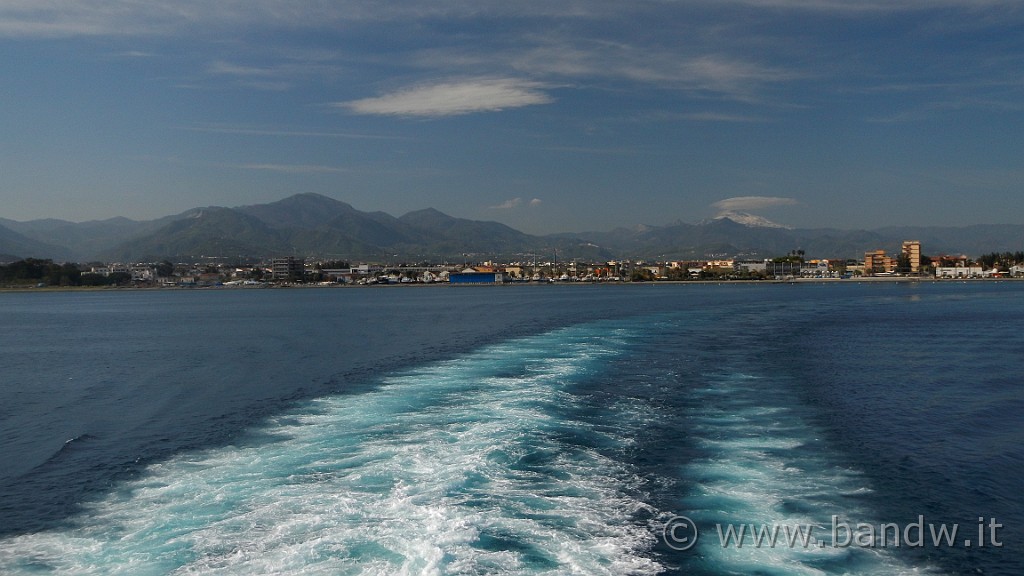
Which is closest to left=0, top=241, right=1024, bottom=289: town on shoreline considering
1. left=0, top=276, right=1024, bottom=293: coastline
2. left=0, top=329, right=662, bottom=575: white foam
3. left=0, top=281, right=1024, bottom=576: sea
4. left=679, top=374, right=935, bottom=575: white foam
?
left=0, top=276, right=1024, bottom=293: coastline

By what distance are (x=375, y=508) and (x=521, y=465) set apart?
8.14ft

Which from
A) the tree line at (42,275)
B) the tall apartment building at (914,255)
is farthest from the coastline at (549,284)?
the tall apartment building at (914,255)

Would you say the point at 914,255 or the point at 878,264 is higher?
the point at 914,255

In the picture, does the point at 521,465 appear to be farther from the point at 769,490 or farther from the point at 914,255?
the point at 914,255

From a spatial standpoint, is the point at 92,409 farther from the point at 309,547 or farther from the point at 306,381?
the point at 309,547

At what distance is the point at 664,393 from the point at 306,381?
9.51 metres

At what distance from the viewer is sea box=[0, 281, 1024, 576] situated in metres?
7.21

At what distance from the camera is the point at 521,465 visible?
10.0 meters

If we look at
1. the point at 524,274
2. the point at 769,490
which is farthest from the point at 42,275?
the point at 769,490

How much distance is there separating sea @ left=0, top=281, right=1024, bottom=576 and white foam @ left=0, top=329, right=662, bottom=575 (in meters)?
0.04

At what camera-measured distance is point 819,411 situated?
14273 mm

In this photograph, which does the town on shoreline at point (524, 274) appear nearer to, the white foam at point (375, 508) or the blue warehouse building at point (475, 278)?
the blue warehouse building at point (475, 278)

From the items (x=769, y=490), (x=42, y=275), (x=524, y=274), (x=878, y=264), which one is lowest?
(x=769, y=490)

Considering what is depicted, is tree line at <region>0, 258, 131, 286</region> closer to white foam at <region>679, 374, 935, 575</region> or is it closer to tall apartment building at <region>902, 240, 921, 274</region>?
white foam at <region>679, 374, 935, 575</region>
